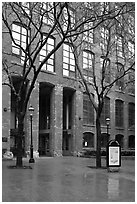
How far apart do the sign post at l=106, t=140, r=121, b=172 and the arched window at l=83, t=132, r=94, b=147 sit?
19.7 meters

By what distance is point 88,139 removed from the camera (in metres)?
36.6

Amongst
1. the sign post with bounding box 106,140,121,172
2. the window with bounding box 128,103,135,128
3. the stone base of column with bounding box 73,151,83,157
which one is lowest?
the stone base of column with bounding box 73,151,83,157

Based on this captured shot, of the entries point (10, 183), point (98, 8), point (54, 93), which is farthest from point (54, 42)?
point (10, 183)

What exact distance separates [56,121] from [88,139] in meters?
6.26

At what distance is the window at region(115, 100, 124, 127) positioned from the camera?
4191 cm

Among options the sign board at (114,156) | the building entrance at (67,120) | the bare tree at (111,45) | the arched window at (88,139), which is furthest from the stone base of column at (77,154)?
the sign board at (114,156)

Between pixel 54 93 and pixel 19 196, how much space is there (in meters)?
24.0

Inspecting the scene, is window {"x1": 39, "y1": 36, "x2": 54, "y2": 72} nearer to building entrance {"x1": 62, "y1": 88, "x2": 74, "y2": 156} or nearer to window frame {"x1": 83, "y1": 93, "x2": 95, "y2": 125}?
building entrance {"x1": 62, "y1": 88, "x2": 74, "y2": 156}

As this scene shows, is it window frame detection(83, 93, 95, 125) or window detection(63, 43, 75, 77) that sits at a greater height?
window detection(63, 43, 75, 77)

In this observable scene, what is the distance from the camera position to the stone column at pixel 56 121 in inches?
1256

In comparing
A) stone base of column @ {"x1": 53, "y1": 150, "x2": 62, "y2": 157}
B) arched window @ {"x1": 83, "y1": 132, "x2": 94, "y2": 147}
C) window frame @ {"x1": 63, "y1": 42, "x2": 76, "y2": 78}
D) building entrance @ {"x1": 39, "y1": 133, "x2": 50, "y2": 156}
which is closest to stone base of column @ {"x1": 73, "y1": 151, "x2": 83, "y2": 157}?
arched window @ {"x1": 83, "y1": 132, "x2": 94, "y2": 147}

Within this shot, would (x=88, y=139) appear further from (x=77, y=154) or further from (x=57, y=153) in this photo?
(x=57, y=153)

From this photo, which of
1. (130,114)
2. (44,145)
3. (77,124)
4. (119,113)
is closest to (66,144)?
(44,145)

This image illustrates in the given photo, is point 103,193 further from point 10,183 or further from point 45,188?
point 10,183
